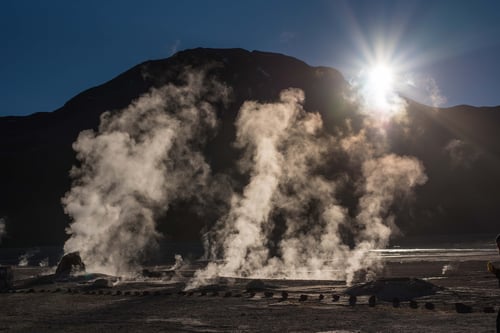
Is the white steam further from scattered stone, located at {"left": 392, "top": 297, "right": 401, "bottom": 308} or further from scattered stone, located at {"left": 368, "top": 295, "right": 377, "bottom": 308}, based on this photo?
scattered stone, located at {"left": 392, "top": 297, "right": 401, "bottom": 308}

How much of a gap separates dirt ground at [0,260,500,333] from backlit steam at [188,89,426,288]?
590cm

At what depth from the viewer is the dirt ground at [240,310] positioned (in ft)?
68.1

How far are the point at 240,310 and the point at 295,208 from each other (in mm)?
100803

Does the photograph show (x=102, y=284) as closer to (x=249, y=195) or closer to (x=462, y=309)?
(x=249, y=195)

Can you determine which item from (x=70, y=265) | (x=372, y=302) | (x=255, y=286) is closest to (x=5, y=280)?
(x=70, y=265)

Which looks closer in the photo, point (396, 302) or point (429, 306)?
point (429, 306)

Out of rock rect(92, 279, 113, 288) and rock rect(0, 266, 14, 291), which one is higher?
rock rect(0, 266, 14, 291)

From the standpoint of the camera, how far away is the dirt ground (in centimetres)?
2077

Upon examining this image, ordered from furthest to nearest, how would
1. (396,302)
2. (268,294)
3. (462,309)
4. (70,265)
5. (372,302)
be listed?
1. (70,265)
2. (268,294)
3. (372,302)
4. (396,302)
5. (462,309)

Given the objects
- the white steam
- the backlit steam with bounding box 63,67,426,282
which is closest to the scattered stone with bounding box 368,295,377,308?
the backlit steam with bounding box 63,67,426,282

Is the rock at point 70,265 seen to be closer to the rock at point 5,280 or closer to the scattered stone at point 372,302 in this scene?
the rock at point 5,280

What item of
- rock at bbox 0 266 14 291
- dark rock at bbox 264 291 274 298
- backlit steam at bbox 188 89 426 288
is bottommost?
dark rock at bbox 264 291 274 298

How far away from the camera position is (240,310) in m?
25.9

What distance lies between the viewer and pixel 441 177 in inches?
6841
